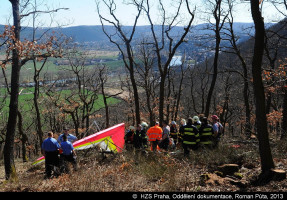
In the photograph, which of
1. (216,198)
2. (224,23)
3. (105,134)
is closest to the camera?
(216,198)

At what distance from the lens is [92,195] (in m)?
5.58

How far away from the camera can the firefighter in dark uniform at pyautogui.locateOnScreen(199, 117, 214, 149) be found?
9.22 m

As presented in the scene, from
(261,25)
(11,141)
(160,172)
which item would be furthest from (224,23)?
(11,141)

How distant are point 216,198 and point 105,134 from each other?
7543mm

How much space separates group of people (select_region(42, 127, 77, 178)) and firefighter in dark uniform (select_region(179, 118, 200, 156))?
414cm

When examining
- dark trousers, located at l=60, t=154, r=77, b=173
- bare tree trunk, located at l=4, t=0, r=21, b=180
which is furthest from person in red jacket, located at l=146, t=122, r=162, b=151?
bare tree trunk, located at l=4, t=0, r=21, b=180

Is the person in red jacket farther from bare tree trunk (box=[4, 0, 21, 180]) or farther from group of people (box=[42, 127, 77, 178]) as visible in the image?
bare tree trunk (box=[4, 0, 21, 180])

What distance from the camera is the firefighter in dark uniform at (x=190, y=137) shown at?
9.11 meters

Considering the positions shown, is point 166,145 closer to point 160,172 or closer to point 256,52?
point 160,172

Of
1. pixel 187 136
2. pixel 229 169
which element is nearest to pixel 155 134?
pixel 187 136

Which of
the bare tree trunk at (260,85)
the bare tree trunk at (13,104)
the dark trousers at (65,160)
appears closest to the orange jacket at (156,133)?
the dark trousers at (65,160)

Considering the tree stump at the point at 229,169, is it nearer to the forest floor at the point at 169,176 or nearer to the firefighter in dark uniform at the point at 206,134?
the forest floor at the point at 169,176

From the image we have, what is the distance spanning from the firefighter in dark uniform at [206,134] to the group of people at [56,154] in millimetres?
4828

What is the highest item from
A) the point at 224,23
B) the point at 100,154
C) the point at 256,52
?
the point at 224,23
